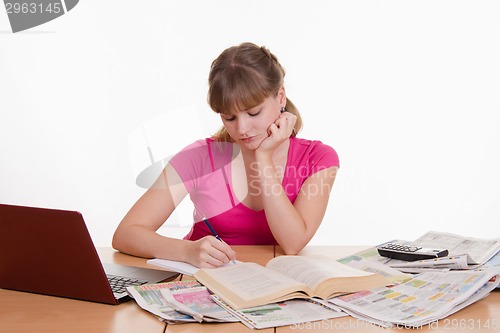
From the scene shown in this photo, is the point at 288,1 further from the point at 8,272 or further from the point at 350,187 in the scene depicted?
the point at 8,272

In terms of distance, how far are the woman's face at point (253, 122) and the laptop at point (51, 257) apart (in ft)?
1.92

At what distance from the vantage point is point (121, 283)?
1.36 m

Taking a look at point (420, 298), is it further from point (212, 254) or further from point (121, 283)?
point (121, 283)

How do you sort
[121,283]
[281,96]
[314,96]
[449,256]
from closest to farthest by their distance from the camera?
[121,283]
[449,256]
[281,96]
[314,96]

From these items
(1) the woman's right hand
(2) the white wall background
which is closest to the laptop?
(1) the woman's right hand

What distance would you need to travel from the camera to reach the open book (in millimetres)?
1197

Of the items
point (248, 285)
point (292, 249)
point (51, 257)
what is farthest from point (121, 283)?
point (292, 249)

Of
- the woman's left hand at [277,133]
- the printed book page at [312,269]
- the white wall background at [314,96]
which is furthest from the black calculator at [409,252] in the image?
the white wall background at [314,96]

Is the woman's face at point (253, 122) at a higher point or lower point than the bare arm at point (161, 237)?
higher

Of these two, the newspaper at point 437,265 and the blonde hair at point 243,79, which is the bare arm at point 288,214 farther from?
the newspaper at point 437,265

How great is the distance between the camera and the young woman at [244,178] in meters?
1.73

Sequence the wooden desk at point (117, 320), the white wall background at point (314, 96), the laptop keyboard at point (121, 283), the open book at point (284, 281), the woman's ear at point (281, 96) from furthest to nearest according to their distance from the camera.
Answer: the white wall background at point (314, 96)
the woman's ear at point (281, 96)
the laptop keyboard at point (121, 283)
the open book at point (284, 281)
the wooden desk at point (117, 320)

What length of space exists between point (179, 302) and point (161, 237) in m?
0.47

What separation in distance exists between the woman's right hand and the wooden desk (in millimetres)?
246
